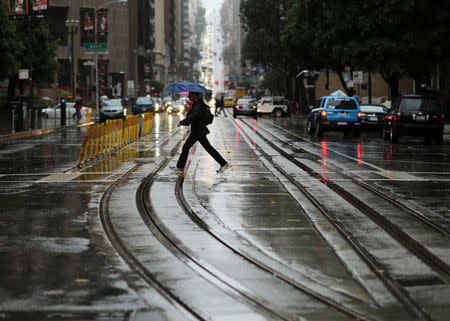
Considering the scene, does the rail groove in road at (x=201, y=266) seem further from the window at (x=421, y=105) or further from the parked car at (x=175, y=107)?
the parked car at (x=175, y=107)

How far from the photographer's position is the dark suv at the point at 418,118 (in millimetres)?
29719

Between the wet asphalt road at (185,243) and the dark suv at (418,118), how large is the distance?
10027mm

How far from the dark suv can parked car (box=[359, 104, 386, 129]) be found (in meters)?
8.01

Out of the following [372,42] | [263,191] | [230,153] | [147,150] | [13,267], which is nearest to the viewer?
[13,267]

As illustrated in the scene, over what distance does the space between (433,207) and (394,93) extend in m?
34.3

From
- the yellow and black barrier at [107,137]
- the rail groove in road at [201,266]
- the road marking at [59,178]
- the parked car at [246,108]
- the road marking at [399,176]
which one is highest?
the parked car at [246,108]

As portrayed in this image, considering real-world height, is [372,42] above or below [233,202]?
above

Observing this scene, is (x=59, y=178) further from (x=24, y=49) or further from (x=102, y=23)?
(x=102, y=23)

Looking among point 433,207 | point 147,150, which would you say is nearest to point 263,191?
point 433,207

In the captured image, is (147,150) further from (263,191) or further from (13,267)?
(13,267)

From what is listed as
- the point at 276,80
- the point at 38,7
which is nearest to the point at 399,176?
the point at 38,7

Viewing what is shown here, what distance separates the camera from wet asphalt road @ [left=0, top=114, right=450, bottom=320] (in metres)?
6.33

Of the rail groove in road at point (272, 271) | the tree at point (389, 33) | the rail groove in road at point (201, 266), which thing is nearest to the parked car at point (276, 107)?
the tree at point (389, 33)

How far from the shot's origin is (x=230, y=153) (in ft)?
82.3
